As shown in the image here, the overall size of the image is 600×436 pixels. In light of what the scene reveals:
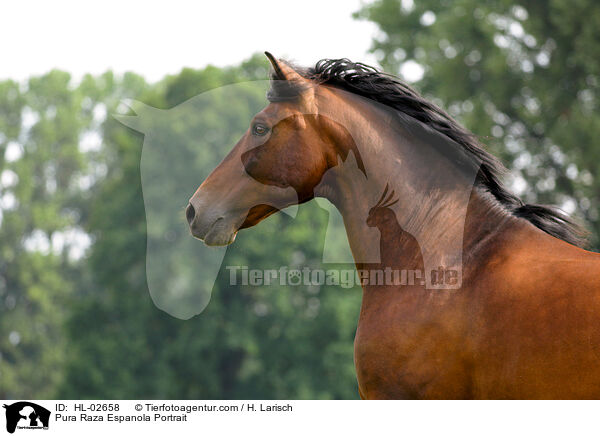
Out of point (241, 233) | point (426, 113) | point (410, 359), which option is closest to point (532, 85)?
point (241, 233)

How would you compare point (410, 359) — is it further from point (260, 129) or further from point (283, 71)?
point (283, 71)

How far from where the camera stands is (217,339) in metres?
19.4

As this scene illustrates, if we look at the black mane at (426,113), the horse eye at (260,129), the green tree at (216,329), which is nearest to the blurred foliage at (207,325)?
the green tree at (216,329)

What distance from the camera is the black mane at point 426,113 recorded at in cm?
341

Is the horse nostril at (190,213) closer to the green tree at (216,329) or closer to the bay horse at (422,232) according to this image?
the bay horse at (422,232)

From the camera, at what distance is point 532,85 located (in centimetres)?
1366

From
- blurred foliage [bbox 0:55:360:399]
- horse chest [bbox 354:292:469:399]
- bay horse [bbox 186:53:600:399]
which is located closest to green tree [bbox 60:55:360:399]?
blurred foliage [bbox 0:55:360:399]

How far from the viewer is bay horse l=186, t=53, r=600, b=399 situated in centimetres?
285

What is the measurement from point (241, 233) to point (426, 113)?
15.0m

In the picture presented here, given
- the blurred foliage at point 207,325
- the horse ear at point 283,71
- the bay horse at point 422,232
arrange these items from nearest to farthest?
the bay horse at point 422,232 → the horse ear at point 283,71 → the blurred foliage at point 207,325
